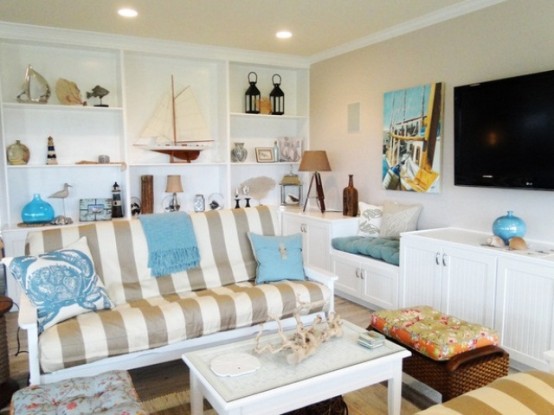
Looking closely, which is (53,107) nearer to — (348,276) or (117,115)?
(117,115)

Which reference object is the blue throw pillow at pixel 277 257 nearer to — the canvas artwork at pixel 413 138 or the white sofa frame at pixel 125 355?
the white sofa frame at pixel 125 355

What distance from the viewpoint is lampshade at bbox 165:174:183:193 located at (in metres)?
4.66

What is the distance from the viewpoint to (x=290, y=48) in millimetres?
4789

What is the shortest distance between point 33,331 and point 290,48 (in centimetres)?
373

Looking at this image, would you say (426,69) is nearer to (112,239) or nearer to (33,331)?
(112,239)

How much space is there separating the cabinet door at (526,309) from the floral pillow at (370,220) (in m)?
1.47

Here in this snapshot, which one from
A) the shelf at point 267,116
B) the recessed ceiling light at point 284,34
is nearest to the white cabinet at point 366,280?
the shelf at point 267,116

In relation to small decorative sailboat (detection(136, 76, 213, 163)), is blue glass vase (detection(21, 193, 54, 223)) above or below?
Result: below

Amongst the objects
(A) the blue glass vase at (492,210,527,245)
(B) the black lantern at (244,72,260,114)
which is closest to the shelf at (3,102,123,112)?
(B) the black lantern at (244,72,260,114)

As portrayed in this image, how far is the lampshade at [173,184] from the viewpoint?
4657 millimetres

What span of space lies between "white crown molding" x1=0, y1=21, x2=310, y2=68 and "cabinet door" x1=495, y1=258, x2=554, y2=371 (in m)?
3.35

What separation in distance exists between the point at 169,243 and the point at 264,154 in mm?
2535

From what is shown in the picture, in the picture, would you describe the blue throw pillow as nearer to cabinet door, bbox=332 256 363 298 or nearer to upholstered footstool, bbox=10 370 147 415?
cabinet door, bbox=332 256 363 298

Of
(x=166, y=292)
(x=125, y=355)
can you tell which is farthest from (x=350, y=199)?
(x=125, y=355)
